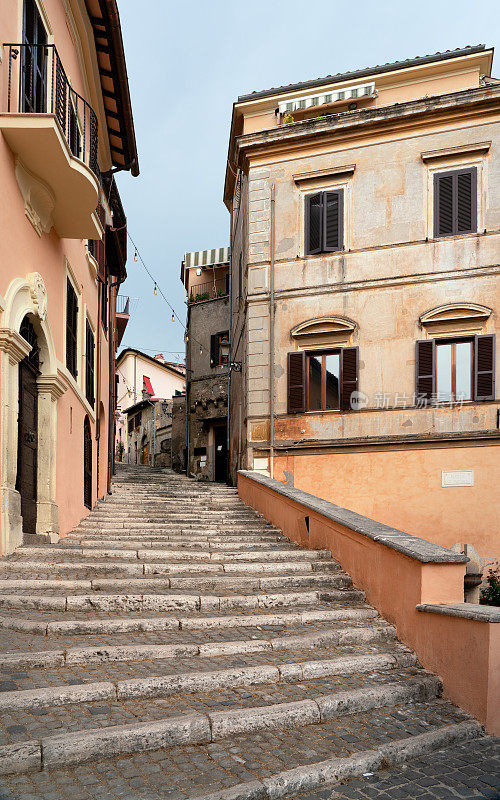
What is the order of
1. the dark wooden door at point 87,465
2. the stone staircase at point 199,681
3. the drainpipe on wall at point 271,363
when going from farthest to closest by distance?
1. the drainpipe on wall at point 271,363
2. the dark wooden door at point 87,465
3. the stone staircase at point 199,681

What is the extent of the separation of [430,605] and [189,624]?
6.89 ft

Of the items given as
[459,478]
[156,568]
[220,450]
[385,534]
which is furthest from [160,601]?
[220,450]

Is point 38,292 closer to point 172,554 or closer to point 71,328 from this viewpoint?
point 71,328

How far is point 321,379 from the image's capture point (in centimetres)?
1510

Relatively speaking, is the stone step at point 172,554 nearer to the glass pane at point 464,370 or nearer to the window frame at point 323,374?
the window frame at point 323,374

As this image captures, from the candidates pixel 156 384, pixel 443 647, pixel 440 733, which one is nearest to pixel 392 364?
pixel 443 647

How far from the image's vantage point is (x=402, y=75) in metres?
17.3

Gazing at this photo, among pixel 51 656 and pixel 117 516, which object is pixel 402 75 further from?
pixel 51 656

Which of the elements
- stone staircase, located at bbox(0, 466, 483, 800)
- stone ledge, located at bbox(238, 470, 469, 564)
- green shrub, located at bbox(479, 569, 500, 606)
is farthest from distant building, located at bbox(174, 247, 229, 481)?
stone staircase, located at bbox(0, 466, 483, 800)

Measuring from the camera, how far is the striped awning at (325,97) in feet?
57.1

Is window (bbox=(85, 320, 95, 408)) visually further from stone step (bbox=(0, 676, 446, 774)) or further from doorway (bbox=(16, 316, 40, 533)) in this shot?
stone step (bbox=(0, 676, 446, 774))

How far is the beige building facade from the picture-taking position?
13.9 m

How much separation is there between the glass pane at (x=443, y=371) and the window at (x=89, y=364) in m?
7.29

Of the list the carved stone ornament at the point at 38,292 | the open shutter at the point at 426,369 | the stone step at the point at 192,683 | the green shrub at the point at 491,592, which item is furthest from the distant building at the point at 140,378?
the stone step at the point at 192,683
